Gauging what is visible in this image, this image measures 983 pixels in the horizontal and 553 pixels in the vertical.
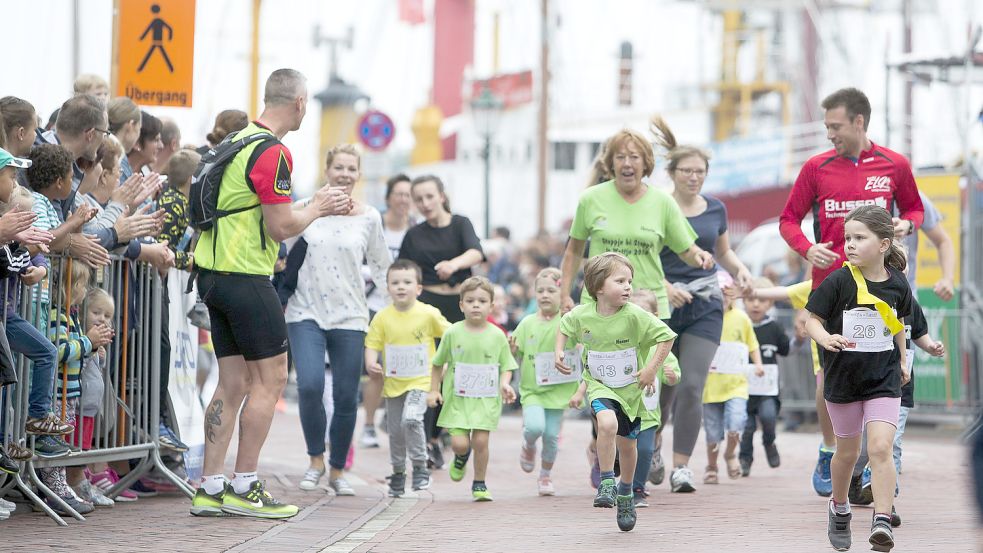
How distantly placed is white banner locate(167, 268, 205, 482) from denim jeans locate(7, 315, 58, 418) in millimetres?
1708

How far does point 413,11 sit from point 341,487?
60.1 meters

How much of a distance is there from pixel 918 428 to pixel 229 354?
448 inches

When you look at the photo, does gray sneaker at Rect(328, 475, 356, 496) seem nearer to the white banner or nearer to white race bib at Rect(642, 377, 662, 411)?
the white banner

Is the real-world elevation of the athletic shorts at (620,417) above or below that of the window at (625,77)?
below

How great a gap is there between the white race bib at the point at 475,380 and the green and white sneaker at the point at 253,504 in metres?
1.72

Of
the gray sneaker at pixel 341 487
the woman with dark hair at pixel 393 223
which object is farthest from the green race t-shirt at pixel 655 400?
the woman with dark hair at pixel 393 223

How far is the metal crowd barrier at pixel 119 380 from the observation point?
814 centimetres

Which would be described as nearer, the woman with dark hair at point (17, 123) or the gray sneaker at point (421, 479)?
the woman with dark hair at point (17, 123)

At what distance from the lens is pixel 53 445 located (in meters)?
8.20

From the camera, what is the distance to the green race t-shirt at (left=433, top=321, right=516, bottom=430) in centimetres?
995

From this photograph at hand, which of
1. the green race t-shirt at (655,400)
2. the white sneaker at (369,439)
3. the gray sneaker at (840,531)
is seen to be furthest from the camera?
the white sneaker at (369,439)

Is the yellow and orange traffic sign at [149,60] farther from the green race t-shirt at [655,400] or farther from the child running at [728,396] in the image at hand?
the green race t-shirt at [655,400]

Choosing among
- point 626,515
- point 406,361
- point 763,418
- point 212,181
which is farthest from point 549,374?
point 212,181

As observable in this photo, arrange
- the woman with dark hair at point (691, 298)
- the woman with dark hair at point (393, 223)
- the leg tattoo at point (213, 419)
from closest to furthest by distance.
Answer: the leg tattoo at point (213, 419) → the woman with dark hair at point (691, 298) → the woman with dark hair at point (393, 223)
